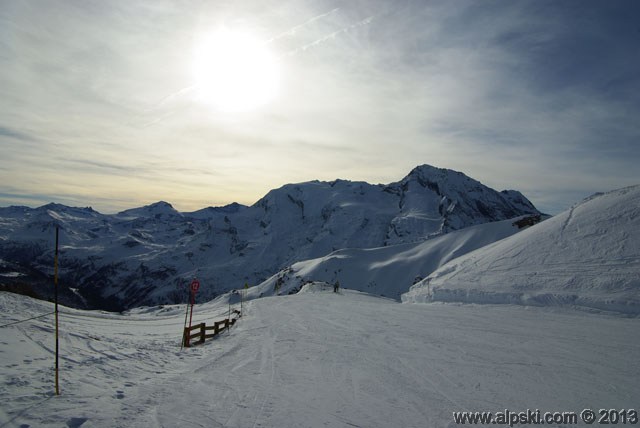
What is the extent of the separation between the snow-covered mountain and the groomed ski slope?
2963mm

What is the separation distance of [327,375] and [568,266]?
2057cm

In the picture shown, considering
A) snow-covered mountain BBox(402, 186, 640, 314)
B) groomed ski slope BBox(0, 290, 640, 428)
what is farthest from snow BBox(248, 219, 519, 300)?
groomed ski slope BBox(0, 290, 640, 428)

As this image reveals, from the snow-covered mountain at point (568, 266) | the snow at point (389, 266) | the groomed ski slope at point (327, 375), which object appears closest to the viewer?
the groomed ski slope at point (327, 375)

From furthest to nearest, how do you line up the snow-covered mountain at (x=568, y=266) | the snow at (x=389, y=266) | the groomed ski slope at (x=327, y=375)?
the snow at (x=389, y=266)
the snow-covered mountain at (x=568, y=266)
the groomed ski slope at (x=327, y=375)

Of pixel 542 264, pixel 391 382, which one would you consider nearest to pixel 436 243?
pixel 542 264

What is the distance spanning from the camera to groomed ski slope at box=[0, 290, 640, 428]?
7699mm

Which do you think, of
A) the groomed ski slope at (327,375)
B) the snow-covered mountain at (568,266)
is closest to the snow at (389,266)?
the snow-covered mountain at (568,266)

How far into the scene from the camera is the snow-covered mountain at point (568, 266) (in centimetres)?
1994

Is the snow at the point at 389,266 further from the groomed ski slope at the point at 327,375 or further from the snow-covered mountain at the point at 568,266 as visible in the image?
the groomed ski slope at the point at 327,375

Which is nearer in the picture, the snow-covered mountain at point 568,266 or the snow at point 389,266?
the snow-covered mountain at point 568,266

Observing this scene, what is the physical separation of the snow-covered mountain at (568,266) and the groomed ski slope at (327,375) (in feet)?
9.72

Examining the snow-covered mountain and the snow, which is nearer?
the snow-covered mountain

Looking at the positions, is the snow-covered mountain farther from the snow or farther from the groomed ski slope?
the snow

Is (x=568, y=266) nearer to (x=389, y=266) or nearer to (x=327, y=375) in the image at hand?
(x=327, y=375)
